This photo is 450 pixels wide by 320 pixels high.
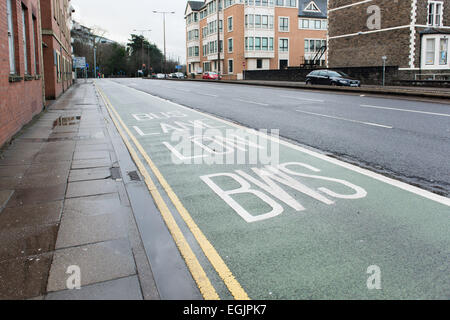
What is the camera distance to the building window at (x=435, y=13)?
37219mm

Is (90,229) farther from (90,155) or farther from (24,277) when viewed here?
(90,155)

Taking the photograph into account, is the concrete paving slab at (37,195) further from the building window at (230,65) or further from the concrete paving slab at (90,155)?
the building window at (230,65)

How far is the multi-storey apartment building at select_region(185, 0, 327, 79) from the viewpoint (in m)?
65.2

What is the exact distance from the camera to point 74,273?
3367mm

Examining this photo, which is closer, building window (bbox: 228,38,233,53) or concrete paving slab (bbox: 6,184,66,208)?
concrete paving slab (bbox: 6,184,66,208)

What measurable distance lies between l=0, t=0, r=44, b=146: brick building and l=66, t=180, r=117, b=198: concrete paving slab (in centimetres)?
365

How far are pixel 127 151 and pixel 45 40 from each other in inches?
702

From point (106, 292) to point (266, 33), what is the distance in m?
67.4

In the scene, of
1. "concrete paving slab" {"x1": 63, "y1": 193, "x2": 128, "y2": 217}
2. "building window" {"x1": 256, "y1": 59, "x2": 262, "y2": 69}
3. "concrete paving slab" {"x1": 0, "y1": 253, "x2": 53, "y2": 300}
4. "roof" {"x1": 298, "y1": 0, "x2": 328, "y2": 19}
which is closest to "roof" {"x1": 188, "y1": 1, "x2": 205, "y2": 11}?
"roof" {"x1": 298, "y1": 0, "x2": 328, "y2": 19}

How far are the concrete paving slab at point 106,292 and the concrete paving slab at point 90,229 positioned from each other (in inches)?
35.5

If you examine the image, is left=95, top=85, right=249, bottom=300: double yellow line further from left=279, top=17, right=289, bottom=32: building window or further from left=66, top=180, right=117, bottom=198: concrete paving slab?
left=279, top=17, right=289, bottom=32: building window

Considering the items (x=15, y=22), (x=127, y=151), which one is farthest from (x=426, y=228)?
(x=15, y=22)

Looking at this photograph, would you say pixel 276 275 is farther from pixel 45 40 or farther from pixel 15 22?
pixel 45 40

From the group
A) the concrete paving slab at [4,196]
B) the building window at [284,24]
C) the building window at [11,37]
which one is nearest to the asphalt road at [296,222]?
the concrete paving slab at [4,196]
